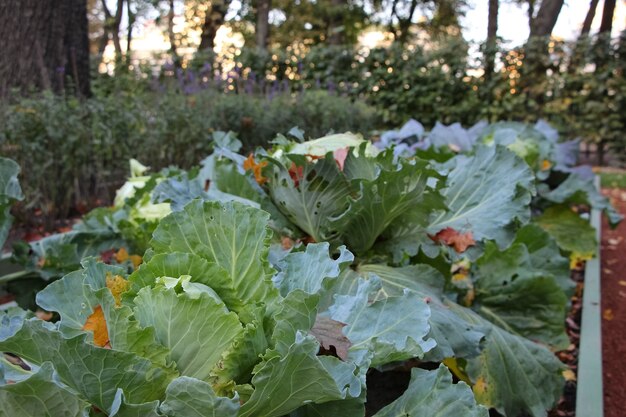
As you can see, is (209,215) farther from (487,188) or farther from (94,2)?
(94,2)

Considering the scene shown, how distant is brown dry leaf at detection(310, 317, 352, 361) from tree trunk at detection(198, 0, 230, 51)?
20.2 meters

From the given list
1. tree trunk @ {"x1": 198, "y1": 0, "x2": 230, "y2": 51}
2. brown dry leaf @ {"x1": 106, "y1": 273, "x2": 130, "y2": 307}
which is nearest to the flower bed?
brown dry leaf @ {"x1": 106, "y1": 273, "x2": 130, "y2": 307}

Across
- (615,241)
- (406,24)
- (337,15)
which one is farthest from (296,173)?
(406,24)

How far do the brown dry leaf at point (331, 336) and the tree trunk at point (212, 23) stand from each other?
2018 centimetres

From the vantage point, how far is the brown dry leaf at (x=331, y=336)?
1.13m

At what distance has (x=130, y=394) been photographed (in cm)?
98

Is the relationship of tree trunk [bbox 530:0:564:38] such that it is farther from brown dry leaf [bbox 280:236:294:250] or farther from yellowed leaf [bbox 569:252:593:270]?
brown dry leaf [bbox 280:236:294:250]

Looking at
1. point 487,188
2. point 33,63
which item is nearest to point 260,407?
point 487,188

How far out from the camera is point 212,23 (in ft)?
Result: 69.4

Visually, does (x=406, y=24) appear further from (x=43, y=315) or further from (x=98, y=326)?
(x=98, y=326)

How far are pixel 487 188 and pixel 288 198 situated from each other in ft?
2.58

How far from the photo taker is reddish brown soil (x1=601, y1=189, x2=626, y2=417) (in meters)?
2.83

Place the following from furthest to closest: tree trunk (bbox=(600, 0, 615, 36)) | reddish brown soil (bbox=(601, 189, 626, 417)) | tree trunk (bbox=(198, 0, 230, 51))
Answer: tree trunk (bbox=(198, 0, 230, 51)) → tree trunk (bbox=(600, 0, 615, 36)) → reddish brown soil (bbox=(601, 189, 626, 417))

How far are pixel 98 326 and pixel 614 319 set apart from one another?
3.74 meters
